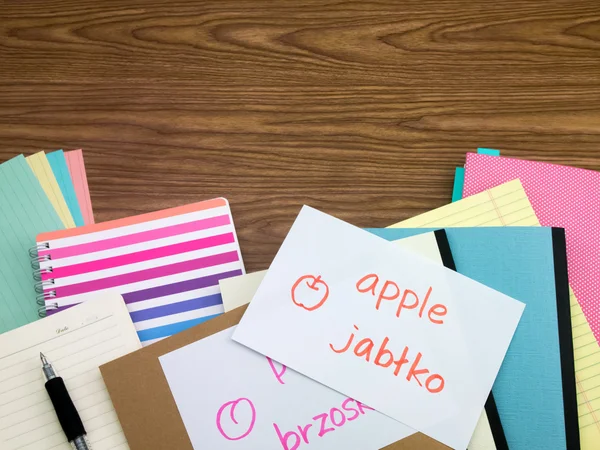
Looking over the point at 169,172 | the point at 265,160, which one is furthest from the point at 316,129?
the point at 169,172

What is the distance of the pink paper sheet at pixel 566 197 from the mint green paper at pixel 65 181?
47cm

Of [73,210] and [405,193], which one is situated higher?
[73,210]

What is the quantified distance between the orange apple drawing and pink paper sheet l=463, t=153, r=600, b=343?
0.21 m

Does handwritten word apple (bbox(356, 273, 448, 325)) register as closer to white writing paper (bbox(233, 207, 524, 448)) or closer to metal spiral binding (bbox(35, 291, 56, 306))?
white writing paper (bbox(233, 207, 524, 448))

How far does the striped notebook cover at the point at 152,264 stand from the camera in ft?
2.34

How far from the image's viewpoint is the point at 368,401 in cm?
67

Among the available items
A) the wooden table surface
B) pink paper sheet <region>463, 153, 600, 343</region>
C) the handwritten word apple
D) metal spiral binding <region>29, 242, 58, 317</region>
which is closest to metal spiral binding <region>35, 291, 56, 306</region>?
metal spiral binding <region>29, 242, 58, 317</region>

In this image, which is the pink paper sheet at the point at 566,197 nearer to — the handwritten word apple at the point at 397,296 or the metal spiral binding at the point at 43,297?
the handwritten word apple at the point at 397,296

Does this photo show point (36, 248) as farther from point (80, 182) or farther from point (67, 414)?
point (67, 414)

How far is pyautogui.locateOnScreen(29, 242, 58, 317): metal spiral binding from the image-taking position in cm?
72

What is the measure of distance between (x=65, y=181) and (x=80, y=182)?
0.02m

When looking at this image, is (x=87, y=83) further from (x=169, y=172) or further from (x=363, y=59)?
(x=363, y=59)

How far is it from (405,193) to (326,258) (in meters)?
0.13

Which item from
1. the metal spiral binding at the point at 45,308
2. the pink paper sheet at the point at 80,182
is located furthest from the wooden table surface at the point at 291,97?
the metal spiral binding at the point at 45,308
